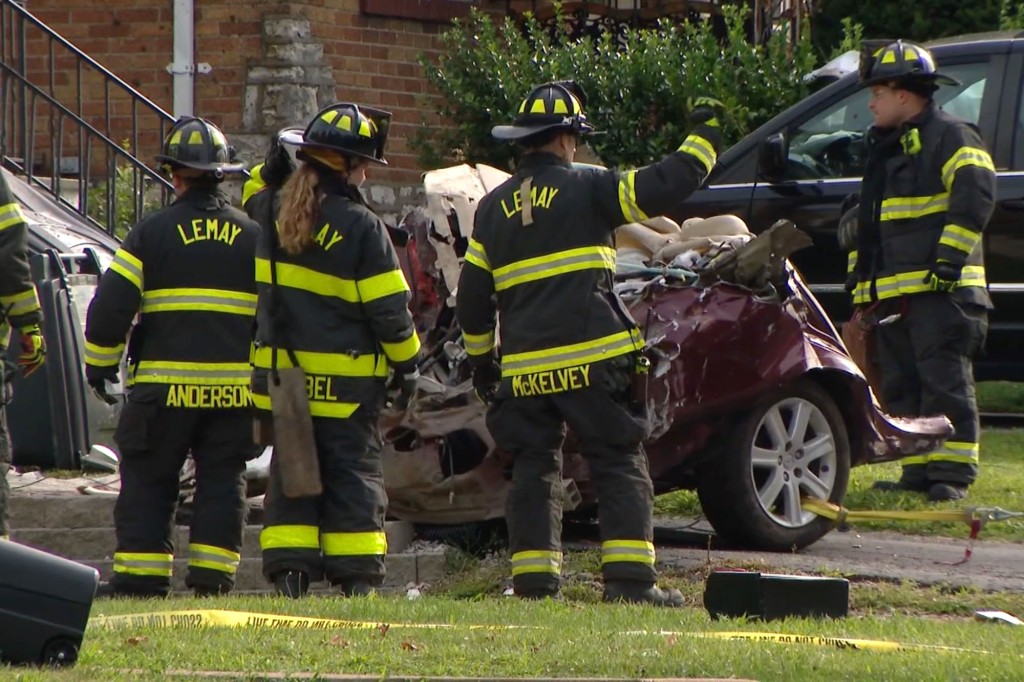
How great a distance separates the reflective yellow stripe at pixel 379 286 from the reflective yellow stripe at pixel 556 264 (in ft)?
1.28

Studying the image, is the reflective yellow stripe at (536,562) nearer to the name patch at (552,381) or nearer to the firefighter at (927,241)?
the name patch at (552,381)

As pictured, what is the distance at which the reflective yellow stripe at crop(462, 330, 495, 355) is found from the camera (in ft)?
22.0

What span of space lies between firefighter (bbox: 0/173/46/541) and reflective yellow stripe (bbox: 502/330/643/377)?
6.18 ft

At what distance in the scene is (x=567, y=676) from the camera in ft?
14.8

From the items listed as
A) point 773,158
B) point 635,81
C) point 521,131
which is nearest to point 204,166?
point 521,131

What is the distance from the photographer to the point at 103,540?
7.44m

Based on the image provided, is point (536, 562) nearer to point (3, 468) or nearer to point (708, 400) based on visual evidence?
point (708, 400)

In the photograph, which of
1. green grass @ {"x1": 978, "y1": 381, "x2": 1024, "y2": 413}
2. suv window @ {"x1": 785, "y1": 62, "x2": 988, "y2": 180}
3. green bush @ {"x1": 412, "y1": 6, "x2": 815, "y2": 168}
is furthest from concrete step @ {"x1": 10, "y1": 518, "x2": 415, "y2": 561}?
green grass @ {"x1": 978, "y1": 381, "x2": 1024, "y2": 413}

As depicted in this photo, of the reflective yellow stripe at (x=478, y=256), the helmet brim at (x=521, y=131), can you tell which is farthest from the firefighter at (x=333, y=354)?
the helmet brim at (x=521, y=131)

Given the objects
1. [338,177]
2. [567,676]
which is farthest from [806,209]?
[567,676]

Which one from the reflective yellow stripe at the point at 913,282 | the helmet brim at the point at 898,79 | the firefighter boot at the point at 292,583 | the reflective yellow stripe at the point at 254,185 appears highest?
the helmet brim at the point at 898,79

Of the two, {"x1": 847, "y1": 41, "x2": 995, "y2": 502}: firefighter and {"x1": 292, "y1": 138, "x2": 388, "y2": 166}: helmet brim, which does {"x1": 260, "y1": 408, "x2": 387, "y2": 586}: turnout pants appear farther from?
{"x1": 847, "y1": 41, "x2": 995, "y2": 502}: firefighter

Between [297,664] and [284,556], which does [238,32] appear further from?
[297,664]

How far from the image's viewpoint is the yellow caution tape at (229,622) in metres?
5.25
